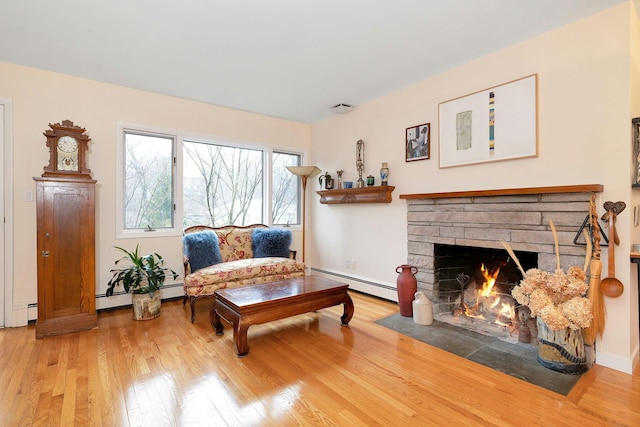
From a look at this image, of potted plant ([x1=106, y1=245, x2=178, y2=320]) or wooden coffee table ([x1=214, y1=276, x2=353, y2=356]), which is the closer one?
wooden coffee table ([x1=214, y1=276, x2=353, y2=356])

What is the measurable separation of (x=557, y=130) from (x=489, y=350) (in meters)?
1.84

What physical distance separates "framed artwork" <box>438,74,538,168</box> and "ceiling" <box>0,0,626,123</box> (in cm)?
40

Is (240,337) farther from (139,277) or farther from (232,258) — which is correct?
(232,258)

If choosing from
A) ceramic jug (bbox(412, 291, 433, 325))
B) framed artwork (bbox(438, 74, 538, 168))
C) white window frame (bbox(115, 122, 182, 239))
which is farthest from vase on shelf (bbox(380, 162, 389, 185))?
white window frame (bbox(115, 122, 182, 239))

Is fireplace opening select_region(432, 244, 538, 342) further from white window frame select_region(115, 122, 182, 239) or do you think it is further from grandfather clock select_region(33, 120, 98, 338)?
grandfather clock select_region(33, 120, 98, 338)

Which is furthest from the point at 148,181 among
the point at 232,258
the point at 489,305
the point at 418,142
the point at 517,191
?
the point at 489,305

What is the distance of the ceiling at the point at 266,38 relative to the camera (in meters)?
2.22

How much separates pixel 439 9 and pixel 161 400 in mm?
3195

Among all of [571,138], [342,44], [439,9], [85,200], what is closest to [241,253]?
[85,200]

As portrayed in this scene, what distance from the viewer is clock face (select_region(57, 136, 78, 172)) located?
299cm

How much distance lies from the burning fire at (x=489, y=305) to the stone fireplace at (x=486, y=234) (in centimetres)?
5

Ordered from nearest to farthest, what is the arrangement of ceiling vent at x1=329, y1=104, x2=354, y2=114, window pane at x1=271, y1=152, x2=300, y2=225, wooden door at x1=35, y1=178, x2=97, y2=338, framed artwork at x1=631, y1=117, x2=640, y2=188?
1. framed artwork at x1=631, y1=117, x2=640, y2=188
2. wooden door at x1=35, y1=178, x2=97, y2=338
3. ceiling vent at x1=329, y1=104, x2=354, y2=114
4. window pane at x1=271, y1=152, x2=300, y2=225

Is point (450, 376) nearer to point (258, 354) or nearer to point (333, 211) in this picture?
point (258, 354)

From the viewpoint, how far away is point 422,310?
304 cm
